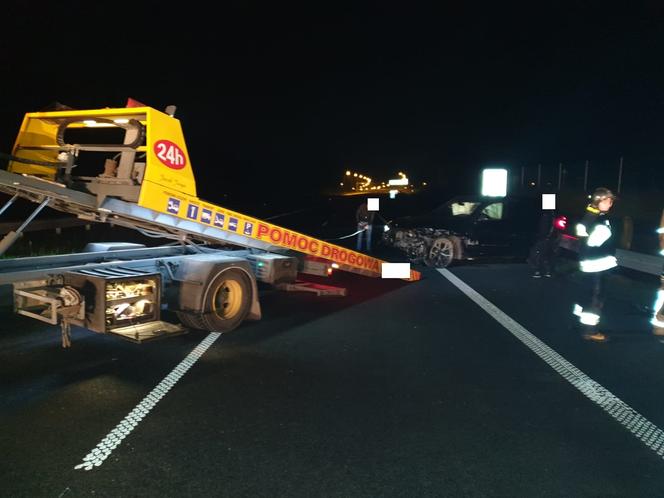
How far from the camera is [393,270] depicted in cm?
993

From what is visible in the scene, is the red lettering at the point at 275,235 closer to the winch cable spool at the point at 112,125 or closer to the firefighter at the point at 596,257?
the winch cable spool at the point at 112,125

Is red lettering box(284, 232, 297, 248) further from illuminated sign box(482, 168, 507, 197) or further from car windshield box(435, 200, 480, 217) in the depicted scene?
illuminated sign box(482, 168, 507, 197)

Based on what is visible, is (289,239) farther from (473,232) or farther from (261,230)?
(473,232)

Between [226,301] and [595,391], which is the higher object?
[226,301]

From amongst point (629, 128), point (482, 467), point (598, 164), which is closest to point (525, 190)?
point (629, 128)

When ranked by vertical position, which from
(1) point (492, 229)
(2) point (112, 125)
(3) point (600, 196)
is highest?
(2) point (112, 125)

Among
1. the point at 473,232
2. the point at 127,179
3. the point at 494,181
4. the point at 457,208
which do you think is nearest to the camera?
the point at 127,179

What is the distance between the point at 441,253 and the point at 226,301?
6826mm

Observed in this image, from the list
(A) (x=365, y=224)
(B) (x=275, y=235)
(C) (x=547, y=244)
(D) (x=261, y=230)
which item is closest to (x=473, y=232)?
(C) (x=547, y=244)

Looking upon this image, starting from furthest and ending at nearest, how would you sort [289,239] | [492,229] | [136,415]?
[492,229] → [289,239] → [136,415]

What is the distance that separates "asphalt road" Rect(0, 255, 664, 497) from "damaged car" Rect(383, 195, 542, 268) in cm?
517

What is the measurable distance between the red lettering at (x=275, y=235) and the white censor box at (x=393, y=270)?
2.91 meters

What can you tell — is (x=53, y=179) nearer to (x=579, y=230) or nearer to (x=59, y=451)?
(x=59, y=451)

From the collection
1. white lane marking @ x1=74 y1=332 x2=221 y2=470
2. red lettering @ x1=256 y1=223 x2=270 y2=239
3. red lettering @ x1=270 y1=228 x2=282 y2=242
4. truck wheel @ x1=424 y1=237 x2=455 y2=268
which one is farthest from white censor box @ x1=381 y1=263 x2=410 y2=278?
white lane marking @ x1=74 y1=332 x2=221 y2=470
